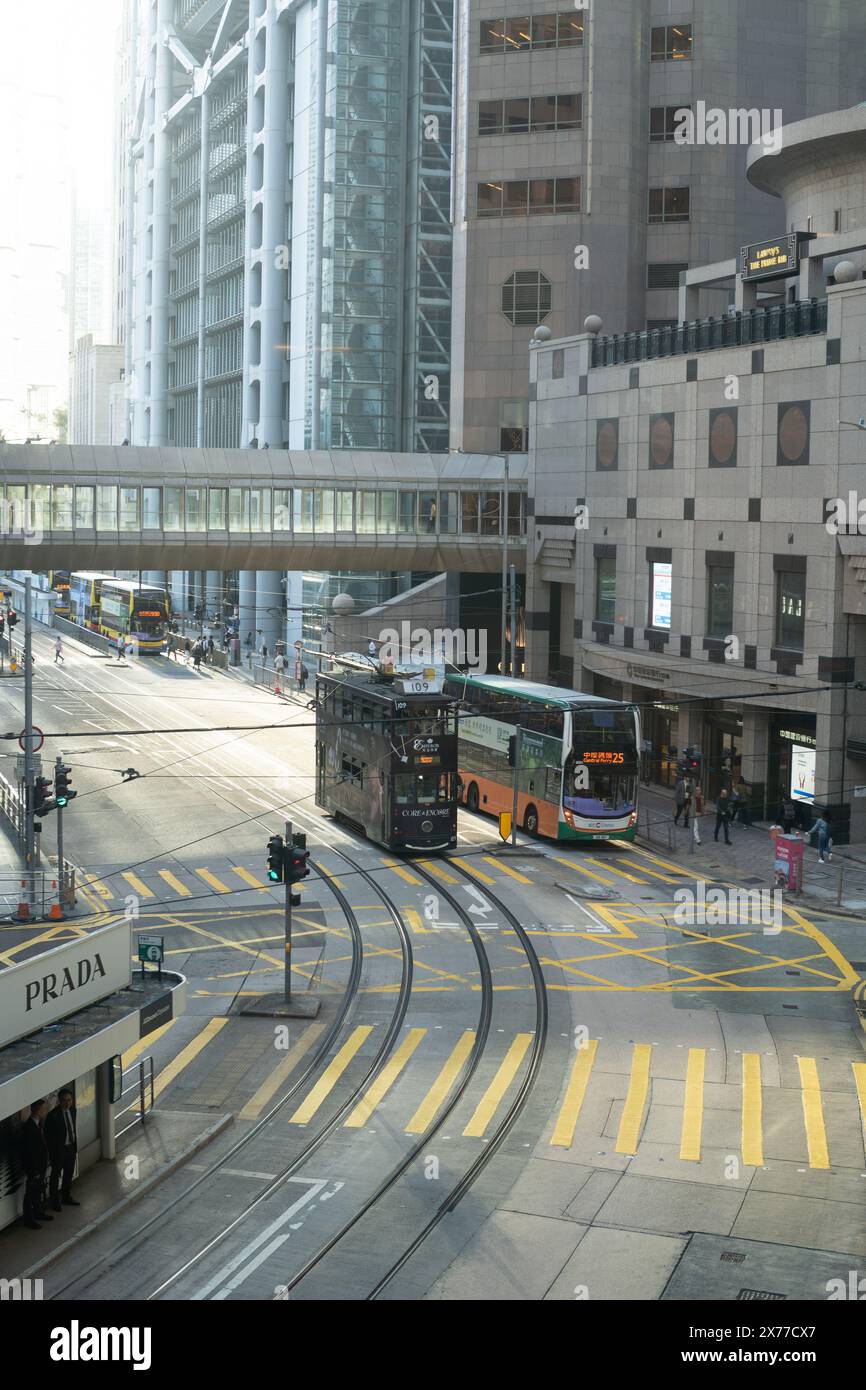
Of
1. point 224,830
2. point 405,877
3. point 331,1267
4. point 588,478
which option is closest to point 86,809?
point 224,830

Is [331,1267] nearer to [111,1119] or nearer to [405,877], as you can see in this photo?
[111,1119]

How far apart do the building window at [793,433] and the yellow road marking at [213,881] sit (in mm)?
20338

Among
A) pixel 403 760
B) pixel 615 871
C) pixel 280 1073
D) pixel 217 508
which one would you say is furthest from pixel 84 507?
pixel 280 1073

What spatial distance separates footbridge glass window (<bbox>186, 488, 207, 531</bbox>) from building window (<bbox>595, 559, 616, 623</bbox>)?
1540 centimetres

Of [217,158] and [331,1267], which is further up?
[217,158]

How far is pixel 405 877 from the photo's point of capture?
3747 centimetres

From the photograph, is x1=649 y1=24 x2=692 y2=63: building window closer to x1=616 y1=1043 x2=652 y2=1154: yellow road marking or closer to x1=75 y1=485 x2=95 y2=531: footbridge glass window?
x1=75 y1=485 x2=95 y2=531: footbridge glass window

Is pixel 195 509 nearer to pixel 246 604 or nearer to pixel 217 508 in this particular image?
pixel 217 508

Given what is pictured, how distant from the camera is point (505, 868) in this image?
127 ft

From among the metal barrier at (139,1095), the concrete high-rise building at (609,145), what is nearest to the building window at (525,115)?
the concrete high-rise building at (609,145)

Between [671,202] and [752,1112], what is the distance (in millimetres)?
59382

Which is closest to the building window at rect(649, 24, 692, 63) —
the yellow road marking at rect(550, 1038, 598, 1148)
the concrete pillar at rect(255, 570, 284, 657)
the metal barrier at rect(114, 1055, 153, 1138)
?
the concrete pillar at rect(255, 570, 284, 657)
